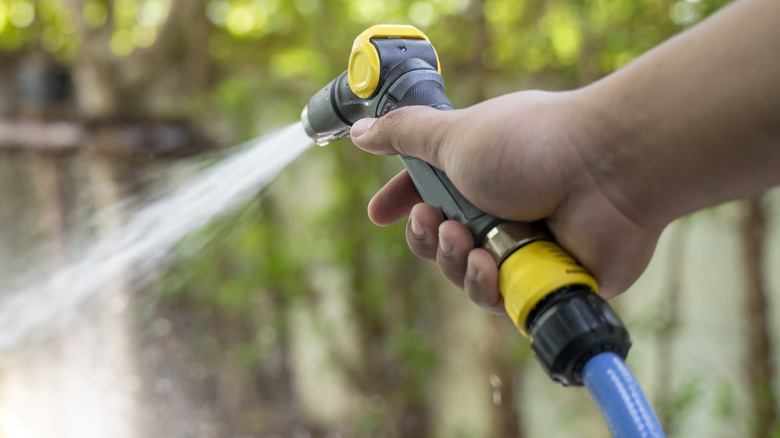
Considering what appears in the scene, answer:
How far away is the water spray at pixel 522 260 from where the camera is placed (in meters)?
0.33

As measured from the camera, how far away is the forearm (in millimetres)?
313

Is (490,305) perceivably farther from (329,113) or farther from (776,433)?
(776,433)

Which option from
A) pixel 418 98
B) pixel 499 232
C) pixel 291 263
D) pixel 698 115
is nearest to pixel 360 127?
pixel 418 98

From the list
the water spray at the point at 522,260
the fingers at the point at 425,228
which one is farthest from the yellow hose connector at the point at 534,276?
the fingers at the point at 425,228

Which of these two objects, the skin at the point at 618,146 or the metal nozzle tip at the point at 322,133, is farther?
the metal nozzle tip at the point at 322,133

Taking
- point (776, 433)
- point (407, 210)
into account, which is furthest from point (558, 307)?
point (776, 433)

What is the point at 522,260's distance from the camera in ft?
1.30

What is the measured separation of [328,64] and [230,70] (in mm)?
913

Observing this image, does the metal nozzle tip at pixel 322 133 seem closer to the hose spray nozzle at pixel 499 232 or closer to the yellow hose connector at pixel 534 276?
the hose spray nozzle at pixel 499 232

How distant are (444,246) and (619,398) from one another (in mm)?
185

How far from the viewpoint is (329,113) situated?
1.85ft

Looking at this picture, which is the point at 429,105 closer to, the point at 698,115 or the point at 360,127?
the point at 360,127

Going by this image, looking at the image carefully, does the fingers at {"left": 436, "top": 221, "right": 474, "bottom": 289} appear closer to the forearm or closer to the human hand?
the human hand

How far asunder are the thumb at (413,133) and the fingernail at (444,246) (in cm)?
6
